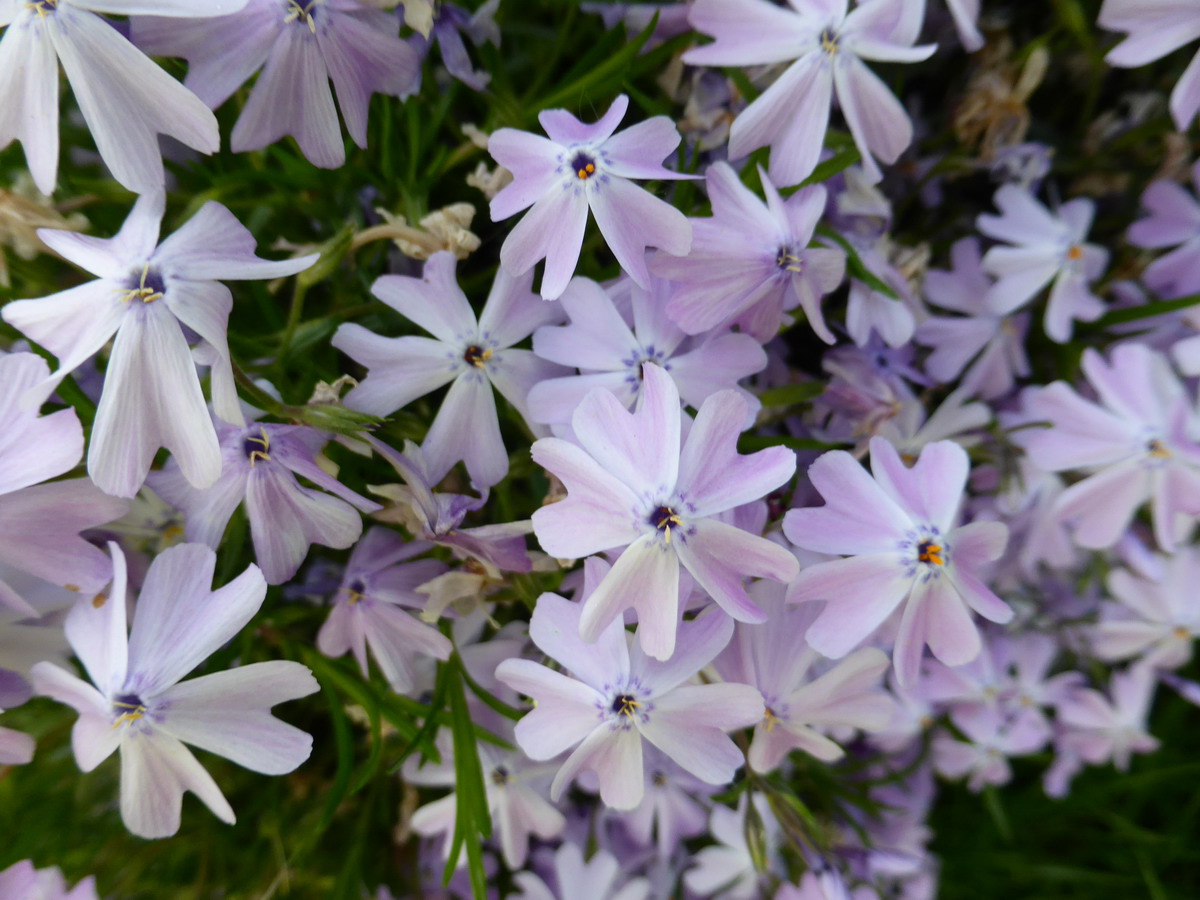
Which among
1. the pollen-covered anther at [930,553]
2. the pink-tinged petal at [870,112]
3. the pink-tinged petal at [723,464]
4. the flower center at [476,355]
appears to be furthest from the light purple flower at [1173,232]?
the flower center at [476,355]

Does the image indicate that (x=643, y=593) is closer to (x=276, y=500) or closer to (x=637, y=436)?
(x=637, y=436)

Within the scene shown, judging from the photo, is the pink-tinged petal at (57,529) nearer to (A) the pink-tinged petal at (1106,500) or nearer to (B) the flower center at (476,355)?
(B) the flower center at (476,355)

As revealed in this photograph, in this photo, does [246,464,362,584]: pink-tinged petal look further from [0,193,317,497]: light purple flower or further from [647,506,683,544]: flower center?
[647,506,683,544]: flower center

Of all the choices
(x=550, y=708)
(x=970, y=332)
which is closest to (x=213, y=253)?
(x=550, y=708)

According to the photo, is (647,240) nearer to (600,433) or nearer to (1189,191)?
(600,433)

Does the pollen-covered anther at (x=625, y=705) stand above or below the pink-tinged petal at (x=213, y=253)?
below

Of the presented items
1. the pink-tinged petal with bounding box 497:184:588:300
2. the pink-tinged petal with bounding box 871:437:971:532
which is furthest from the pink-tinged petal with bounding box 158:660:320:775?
the pink-tinged petal with bounding box 871:437:971:532
